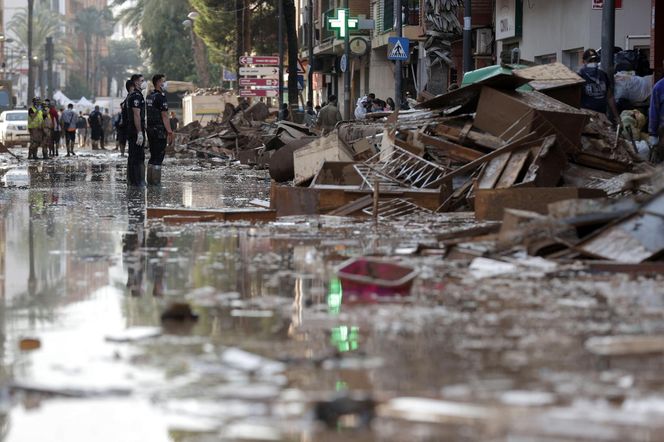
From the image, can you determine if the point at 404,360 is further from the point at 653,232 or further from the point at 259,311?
the point at 653,232

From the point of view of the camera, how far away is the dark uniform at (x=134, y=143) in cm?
2300

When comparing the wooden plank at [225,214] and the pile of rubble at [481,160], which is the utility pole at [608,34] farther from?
the wooden plank at [225,214]

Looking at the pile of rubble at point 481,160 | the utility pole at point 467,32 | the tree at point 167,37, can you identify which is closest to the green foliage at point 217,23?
the tree at point 167,37

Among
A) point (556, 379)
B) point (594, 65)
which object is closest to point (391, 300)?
point (556, 379)

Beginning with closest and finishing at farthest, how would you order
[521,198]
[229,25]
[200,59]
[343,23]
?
[521,198]
[343,23]
[229,25]
[200,59]

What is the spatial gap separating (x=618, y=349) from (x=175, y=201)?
43.3ft

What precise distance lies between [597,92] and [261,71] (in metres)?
36.7

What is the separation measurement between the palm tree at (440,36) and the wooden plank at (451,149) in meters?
25.4

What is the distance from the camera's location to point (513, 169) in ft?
50.8

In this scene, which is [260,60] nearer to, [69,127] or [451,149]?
[69,127]

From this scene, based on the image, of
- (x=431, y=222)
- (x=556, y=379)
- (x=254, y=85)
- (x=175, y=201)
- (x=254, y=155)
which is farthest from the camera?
(x=254, y=85)

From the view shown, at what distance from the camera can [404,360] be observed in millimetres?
6469

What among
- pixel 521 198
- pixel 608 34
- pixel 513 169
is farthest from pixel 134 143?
pixel 521 198

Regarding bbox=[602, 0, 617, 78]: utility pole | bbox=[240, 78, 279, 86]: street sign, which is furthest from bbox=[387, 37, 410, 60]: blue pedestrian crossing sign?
bbox=[240, 78, 279, 86]: street sign
